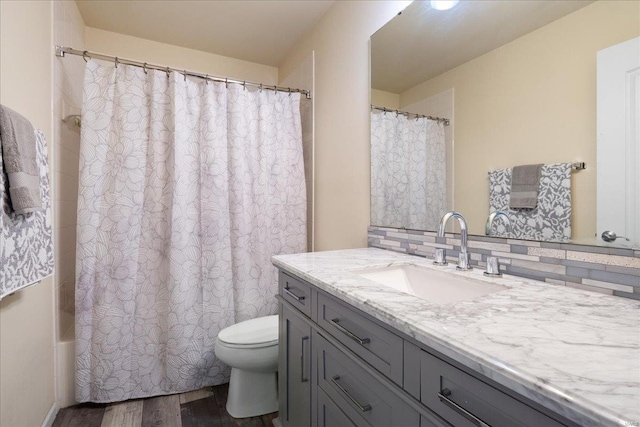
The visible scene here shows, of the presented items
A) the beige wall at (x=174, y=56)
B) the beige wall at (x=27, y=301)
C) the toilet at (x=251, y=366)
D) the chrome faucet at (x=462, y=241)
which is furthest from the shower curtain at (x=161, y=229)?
the chrome faucet at (x=462, y=241)

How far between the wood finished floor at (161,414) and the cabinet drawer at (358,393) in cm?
89

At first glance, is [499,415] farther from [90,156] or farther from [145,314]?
[90,156]

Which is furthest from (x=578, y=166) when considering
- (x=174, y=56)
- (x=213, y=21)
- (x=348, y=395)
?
(x=174, y=56)

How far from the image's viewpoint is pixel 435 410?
627mm

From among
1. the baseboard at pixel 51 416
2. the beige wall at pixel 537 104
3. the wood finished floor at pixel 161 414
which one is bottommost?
the wood finished floor at pixel 161 414

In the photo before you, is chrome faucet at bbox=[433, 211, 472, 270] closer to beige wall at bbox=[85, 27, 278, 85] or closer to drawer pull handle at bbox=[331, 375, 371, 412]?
drawer pull handle at bbox=[331, 375, 371, 412]

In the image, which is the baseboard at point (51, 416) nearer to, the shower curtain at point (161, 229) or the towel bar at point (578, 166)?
the shower curtain at point (161, 229)

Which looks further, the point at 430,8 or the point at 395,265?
the point at 430,8

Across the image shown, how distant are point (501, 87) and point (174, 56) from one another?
2516 mm

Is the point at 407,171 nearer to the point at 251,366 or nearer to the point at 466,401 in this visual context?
the point at 466,401

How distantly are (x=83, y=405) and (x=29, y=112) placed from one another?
5.27 ft

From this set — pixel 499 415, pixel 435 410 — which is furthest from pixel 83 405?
pixel 499 415

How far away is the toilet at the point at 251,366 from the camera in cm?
162

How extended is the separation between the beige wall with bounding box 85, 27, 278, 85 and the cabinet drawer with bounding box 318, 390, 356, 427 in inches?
106
